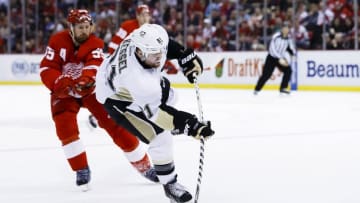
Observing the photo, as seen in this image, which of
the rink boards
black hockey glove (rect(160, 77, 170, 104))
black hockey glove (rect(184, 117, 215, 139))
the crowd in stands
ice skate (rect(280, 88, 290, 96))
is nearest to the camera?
black hockey glove (rect(184, 117, 215, 139))

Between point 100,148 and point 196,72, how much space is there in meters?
2.44

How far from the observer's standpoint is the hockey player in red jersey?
4.38 m

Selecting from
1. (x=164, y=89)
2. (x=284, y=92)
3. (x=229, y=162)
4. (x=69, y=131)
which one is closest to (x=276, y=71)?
(x=284, y=92)

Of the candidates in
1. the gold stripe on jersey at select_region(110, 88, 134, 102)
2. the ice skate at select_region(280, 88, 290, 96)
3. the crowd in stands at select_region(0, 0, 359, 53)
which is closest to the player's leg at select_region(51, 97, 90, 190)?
the gold stripe on jersey at select_region(110, 88, 134, 102)

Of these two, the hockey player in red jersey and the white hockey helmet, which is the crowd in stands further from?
the white hockey helmet

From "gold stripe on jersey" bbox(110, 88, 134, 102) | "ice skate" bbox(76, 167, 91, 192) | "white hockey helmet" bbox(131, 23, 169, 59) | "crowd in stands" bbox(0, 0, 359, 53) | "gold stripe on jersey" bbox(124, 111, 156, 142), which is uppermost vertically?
"crowd in stands" bbox(0, 0, 359, 53)

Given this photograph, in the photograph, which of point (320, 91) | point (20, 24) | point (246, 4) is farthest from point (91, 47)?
point (20, 24)

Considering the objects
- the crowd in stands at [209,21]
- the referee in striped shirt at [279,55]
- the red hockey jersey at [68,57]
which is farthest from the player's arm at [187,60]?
the crowd in stands at [209,21]

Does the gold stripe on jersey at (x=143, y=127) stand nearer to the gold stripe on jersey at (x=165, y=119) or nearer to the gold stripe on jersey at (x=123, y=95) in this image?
the gold stripe on jersey at (x=123, y=95)

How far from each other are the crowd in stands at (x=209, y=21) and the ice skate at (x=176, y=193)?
10.1 metres

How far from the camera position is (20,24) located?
17828mm

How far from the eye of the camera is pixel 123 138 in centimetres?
445

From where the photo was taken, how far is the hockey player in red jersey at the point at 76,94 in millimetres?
4379

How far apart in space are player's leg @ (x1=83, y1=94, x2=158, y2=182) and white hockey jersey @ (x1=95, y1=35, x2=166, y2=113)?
0.58m
